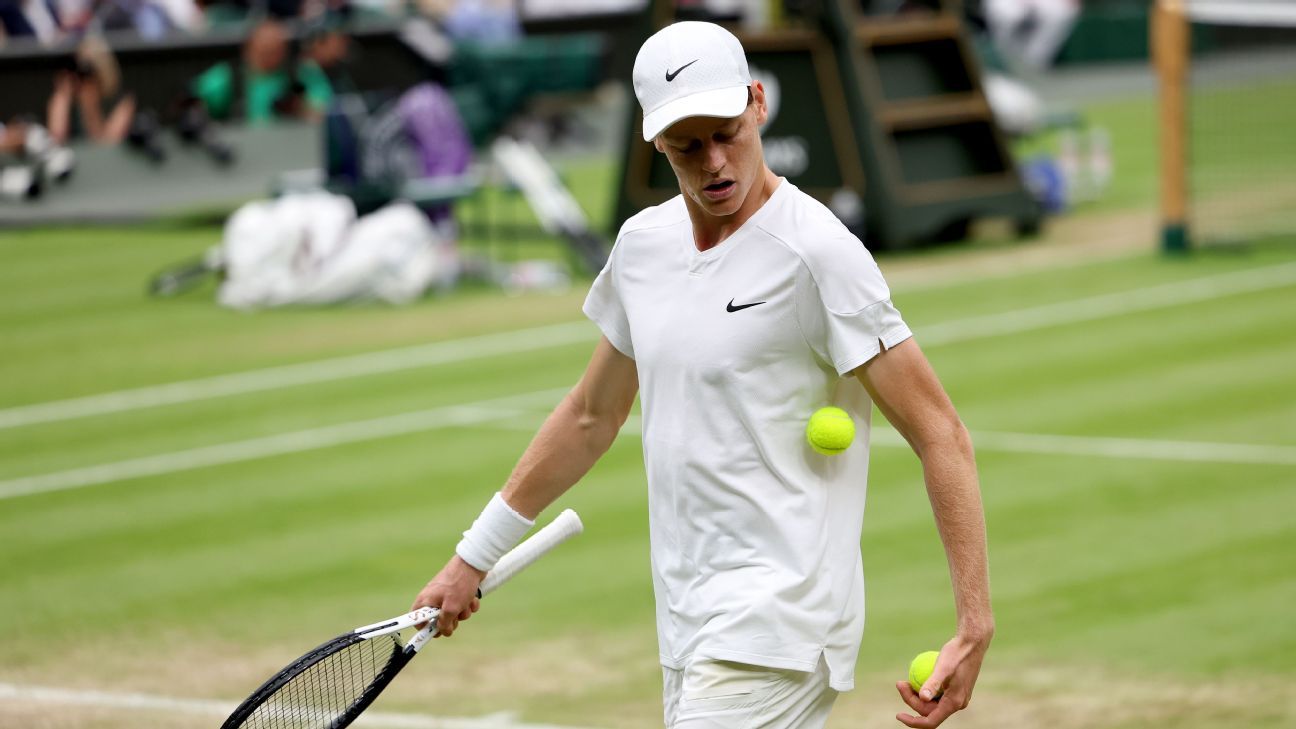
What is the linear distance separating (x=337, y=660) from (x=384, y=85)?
25.0m

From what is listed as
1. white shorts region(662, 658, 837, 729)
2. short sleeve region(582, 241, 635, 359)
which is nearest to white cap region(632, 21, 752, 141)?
short sleeve region(582, 241, 635, 359)

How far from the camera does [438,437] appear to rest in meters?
12.1

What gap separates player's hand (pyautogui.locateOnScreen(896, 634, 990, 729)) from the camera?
3.98 metres

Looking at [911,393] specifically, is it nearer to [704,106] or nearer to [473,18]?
[704,106]

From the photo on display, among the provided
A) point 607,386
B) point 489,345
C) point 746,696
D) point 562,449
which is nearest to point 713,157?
point 607,386

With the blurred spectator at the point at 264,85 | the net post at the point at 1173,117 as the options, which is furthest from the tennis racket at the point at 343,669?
the blurred spectator at the point at 264,85

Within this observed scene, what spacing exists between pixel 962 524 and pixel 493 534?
1154 millimetres

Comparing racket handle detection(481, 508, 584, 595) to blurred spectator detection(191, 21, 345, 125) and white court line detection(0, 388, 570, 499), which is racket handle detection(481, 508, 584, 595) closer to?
white court line detection(0, 388, 570, 499)

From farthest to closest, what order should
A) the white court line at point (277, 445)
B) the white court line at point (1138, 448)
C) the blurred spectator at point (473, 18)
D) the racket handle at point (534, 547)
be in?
the blurred spectator at point (473, 18)
the white court line at point (277, 445)
the white court line at point (1138, 448)
the racket handle at point (534, 547)

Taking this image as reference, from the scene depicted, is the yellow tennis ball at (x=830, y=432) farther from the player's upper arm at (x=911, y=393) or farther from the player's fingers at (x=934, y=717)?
the player's fingers at (x=934, y=717)

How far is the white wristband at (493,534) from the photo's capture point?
15.3ft

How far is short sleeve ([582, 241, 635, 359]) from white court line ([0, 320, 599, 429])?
9.33 m

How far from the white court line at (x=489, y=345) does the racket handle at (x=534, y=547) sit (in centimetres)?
912

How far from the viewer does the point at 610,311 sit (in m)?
4.56
